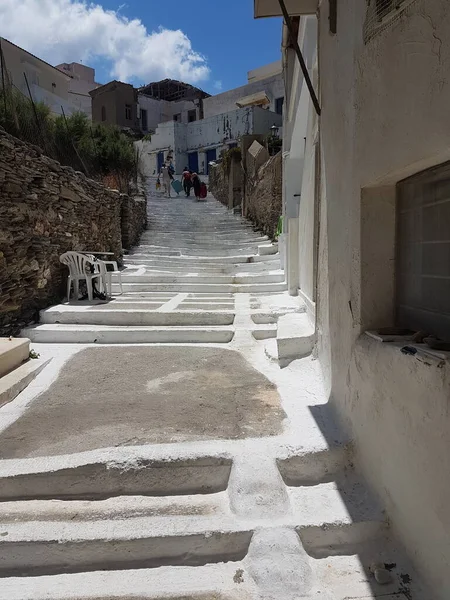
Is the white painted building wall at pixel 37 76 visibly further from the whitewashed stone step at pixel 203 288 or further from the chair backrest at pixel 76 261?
the chair backrest at pixel 76 261

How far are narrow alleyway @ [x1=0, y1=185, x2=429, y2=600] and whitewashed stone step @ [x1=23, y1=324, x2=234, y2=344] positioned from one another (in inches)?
37.6

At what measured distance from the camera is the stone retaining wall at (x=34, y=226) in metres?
4.89

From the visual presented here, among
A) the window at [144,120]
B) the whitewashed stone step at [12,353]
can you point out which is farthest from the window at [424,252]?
the window at [144,120]

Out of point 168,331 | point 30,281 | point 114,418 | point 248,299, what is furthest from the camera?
point 248,299

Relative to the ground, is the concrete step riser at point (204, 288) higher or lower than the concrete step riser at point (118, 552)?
higher

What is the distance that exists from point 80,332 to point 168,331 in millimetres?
1072

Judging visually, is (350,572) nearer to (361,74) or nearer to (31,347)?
(361,74)

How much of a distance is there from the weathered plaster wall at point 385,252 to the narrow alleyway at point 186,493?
0.24 meters

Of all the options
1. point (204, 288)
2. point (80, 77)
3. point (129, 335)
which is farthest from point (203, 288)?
point (80, 77)

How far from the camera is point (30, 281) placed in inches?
211

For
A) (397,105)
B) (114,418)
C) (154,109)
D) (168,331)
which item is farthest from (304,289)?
(154,109)

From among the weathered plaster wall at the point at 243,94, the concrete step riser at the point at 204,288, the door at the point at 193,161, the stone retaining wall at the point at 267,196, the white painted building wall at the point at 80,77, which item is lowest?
the concrete step riser at the point at 204,288

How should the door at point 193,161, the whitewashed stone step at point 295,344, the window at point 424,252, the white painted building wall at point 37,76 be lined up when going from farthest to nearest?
the door at point 193,161 < the white painted building wall at point 37,76 < the whitewashed stone step at point 295,344 < the window at point 424,252

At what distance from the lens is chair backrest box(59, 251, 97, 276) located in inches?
236
